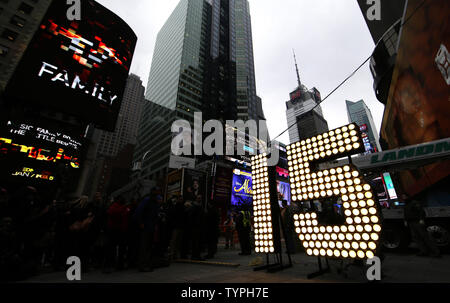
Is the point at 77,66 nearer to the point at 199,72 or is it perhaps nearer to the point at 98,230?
the point at 98,230

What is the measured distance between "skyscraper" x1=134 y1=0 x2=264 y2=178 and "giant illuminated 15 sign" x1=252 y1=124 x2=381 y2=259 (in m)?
71.9

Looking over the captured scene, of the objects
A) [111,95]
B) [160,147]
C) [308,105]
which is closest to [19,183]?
[111,95]

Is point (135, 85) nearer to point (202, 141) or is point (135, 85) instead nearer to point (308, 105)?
point (202, 141)

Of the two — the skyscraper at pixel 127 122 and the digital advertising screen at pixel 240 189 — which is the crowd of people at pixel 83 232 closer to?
the digital advertising screen at pixel 240 189

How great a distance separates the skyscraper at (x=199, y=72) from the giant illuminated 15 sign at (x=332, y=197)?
236 feet

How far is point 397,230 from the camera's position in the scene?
8.16 meters

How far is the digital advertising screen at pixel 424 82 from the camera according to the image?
13.5m

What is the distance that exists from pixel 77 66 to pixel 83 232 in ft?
62.7

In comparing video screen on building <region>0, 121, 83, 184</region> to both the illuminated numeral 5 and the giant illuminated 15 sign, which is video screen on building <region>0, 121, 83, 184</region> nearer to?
the giant illuminated 15 sign

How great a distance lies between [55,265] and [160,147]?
79119 mm

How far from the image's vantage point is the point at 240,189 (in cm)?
3328

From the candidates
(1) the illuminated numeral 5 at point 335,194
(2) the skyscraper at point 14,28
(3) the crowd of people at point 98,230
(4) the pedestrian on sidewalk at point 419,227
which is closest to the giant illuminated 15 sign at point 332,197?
(1) the illuminated numeral 5 at point 335,194

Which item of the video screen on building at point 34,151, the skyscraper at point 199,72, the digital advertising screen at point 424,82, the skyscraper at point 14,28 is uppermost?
the skyscraper at point 199,72

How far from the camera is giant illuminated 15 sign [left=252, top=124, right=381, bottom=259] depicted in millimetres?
3766
